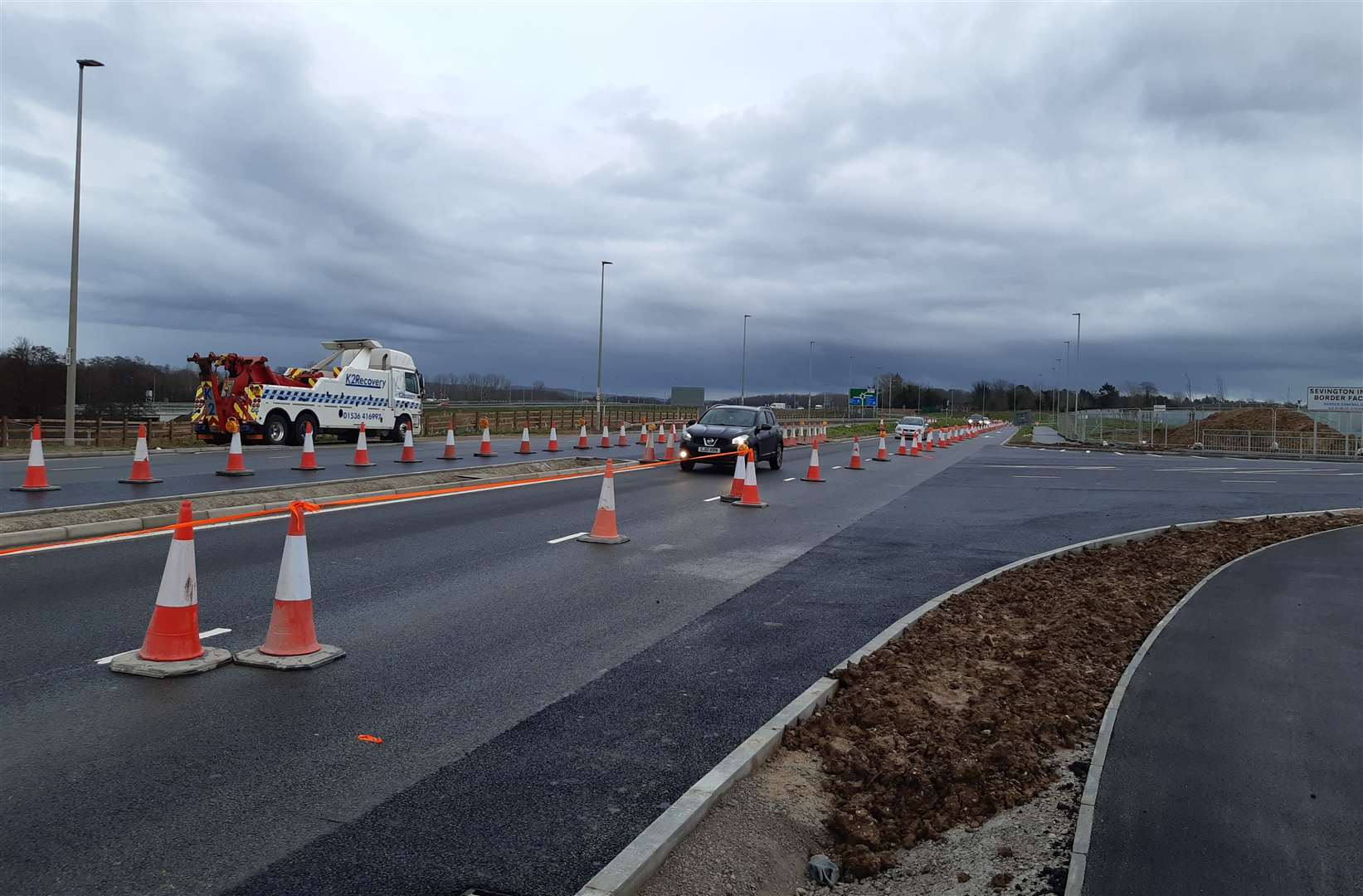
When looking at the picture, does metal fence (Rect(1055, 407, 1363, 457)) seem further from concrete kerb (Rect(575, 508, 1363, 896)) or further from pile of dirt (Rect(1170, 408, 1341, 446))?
concrete kerb (Rect(575, 508, 1363, 896))

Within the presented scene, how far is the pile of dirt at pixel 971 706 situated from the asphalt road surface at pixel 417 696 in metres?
0.55

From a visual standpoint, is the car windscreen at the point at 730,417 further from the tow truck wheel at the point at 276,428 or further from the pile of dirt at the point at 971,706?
the pile of dirt at the point at 971,706

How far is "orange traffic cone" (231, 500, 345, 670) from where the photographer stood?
239 inches

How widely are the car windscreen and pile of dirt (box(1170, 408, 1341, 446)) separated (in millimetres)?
35764

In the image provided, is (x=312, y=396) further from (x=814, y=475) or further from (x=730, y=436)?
(x=814, y=475)

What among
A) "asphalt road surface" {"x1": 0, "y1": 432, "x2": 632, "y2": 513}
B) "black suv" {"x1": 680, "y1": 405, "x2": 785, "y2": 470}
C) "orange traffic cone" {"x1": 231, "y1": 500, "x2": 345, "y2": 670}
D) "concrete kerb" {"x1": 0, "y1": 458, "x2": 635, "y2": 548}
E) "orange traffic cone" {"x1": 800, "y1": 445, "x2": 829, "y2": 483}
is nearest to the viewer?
"orange traffic cone" {"x1": 231, "y1": 500, "x2": 345, "y2": 670}

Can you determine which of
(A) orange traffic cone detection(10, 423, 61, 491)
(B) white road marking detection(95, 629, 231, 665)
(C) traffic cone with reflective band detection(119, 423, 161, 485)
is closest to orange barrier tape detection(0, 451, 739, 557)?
(B) white road marking detection(95, 629, 231, 665)

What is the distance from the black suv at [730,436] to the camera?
875 inches

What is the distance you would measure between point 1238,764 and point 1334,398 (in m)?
49.8

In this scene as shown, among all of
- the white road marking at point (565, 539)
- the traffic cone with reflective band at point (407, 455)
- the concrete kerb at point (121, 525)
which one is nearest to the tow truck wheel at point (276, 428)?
the traffic cone with reflective band at point (407, 455)

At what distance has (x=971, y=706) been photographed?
568cm

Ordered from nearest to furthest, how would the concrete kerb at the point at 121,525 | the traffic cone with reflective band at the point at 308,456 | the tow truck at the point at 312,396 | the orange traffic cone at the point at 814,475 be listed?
the concrete kerb at the point at 121,525 < the traffic cone with reflective band at the point at 308,456 < the orange traffic cone at the point at 814,475 < the tow truck at the point at 312,396

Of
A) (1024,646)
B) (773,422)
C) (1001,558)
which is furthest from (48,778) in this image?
(773,422)

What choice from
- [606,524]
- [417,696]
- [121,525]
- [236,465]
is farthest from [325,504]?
[417,696]
